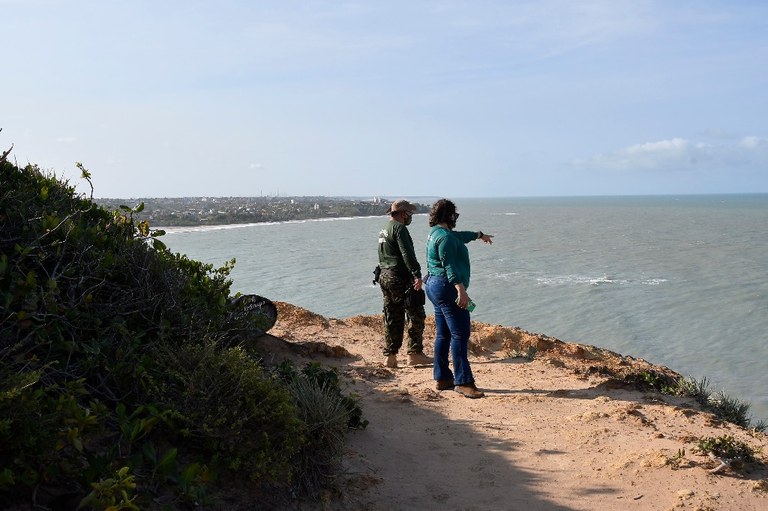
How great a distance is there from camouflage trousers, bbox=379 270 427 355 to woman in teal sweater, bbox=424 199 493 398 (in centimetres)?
110

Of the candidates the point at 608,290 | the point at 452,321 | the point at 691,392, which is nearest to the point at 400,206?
the point at 452,321

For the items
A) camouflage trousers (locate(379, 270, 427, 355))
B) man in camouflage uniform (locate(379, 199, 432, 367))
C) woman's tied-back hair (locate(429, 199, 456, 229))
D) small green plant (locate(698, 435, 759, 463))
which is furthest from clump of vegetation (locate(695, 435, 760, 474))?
camouflage trousers (locate(379, 270, 427, 355))

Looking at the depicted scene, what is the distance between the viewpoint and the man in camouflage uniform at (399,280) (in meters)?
7.41

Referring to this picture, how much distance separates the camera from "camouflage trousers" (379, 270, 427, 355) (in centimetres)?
766

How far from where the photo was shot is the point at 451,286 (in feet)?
20.9

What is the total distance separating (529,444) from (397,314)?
2.81 metres

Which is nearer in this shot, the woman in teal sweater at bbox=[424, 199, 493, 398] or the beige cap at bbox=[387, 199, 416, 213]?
the woman in teal sweater at bbox=[424, 199, 493, 398]

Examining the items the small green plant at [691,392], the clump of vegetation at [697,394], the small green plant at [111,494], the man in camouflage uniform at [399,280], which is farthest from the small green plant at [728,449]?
the small green plant at [111,494]

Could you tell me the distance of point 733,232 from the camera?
48406mm

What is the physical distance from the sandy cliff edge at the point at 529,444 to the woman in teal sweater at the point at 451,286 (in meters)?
0.32

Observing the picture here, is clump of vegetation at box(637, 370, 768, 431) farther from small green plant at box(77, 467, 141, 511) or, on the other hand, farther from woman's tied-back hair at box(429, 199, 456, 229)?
small green plant at box(77, 467, 141, 511)

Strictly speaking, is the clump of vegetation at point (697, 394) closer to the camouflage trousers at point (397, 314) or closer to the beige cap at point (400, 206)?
the camouflage trousers at point (397, 314)

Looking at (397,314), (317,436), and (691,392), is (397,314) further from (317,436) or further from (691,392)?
(317,436)

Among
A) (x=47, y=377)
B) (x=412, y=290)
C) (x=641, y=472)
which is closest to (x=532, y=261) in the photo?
(x=412, y=290)
